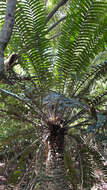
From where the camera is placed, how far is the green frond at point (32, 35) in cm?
172

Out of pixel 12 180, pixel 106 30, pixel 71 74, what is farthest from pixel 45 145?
pixel 106 30

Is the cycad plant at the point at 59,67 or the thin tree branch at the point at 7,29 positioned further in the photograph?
the cycad plant at the point at 59,67

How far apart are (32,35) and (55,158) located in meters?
1.35

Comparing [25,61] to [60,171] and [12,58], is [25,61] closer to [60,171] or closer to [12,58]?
[12,58]

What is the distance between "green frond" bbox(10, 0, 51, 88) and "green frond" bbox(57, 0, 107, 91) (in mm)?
212

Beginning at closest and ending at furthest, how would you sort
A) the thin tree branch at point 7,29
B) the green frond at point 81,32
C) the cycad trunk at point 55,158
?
the thin tree branch at point 7,29 → the green frond at point 81,32 → the cycad trunk at point 55,158

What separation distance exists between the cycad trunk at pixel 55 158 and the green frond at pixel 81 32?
66cm

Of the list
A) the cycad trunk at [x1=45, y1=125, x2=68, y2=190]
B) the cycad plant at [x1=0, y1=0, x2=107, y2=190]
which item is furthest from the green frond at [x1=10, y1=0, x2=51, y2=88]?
the cycad trunk at [x1=45, y1=125, x2=68, y2=190]

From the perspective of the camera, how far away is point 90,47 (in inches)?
74.6

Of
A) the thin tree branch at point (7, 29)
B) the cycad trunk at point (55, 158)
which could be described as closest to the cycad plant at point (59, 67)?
the cycad trunk at point (55, 158)

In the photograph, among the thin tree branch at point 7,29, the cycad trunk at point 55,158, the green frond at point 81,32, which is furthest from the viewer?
the cycad trunk at point 55,158

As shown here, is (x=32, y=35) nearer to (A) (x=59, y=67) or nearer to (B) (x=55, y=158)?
(A) (x=59, y=67)

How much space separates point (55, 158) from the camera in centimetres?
A: 176

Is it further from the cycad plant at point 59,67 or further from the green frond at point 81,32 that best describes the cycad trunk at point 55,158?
the green frond at point 81,32
